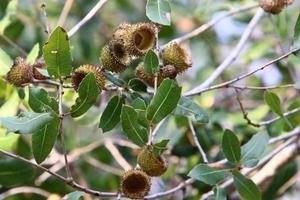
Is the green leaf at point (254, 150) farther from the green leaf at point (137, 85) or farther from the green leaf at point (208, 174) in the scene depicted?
the green leaf at point (137, 85)

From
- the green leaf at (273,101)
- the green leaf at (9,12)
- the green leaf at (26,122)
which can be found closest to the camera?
the green leaf at (26,122)

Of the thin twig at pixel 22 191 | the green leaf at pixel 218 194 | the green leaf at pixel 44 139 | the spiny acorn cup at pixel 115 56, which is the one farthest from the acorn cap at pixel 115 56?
the thin twig at pixel 22 191

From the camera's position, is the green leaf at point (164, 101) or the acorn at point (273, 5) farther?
the acorn at point (273, 5)

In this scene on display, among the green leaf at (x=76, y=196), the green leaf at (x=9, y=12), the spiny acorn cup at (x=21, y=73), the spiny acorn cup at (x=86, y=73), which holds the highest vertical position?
the green leaf at (x=9, y=12)

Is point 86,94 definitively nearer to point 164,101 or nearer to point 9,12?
point 164,101

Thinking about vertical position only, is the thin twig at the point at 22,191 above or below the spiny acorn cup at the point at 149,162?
below

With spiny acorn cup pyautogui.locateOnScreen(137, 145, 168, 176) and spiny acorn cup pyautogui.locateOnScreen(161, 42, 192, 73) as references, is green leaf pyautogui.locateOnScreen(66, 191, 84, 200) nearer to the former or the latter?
spiny acorn cup pyautogui.locateOnScreen(137, 145, 168, 176)

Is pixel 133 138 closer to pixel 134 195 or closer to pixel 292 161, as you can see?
pixel 134 195

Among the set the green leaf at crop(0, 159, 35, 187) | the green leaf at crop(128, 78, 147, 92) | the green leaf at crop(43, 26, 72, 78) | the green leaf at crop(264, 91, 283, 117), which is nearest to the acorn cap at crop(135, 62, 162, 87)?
the green leaf at crop(128, 78, 147, 92)
